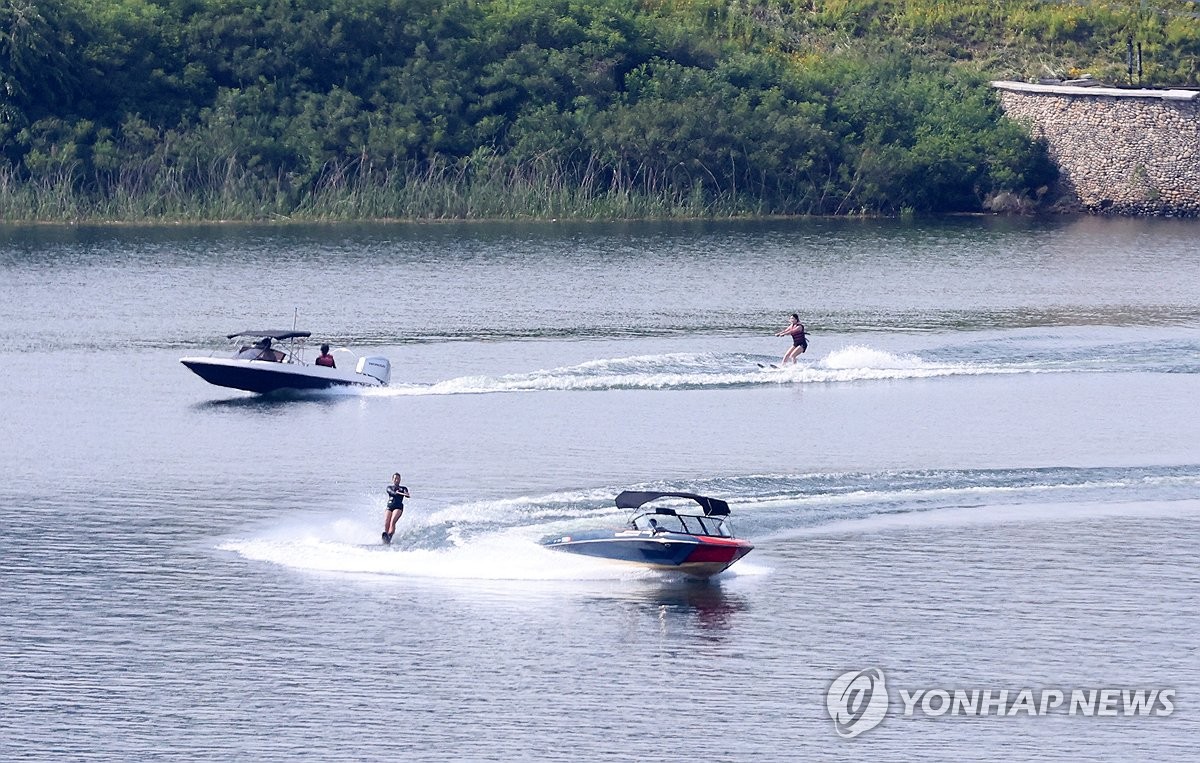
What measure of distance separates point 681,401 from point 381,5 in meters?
67.8

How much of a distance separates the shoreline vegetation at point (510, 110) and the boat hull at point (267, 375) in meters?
47.7

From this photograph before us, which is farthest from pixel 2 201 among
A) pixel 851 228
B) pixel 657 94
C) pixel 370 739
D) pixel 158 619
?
pixel 370 739

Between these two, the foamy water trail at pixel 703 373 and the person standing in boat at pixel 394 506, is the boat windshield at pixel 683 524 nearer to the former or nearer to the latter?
the person standing in boat at pixel 394 506

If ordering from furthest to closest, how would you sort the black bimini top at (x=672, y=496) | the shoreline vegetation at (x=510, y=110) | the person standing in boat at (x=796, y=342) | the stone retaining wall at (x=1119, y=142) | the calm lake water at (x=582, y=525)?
1. the stone retaining wall at (x=1119, y=142)
2. the shoreline vegetation at (x=510, y=110)
3. the person standing in boat at (x=796, y=342)
4. the black bimini top at (x=672, y=496)
5. the calm lake water at (x=582, y=525)

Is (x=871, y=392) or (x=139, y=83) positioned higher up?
(x=139, y=83)

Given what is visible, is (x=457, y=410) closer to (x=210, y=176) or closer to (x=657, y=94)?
(x=210, y=176)

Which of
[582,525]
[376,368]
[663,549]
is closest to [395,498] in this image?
[582,525]

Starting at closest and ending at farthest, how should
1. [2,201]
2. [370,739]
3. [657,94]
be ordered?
[370,739] < [2,201] < [657,94]

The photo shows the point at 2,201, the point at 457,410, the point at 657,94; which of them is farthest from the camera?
the point at 657,94

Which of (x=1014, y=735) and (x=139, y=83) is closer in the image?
(x=1014, y=735)

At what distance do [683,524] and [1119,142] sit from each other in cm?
8535

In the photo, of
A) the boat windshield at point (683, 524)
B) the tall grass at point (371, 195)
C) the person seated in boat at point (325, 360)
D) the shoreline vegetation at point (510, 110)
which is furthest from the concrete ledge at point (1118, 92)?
the boat windshield at point (683, 524)

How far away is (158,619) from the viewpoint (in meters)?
35.2

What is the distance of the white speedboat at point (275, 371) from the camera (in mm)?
57062
